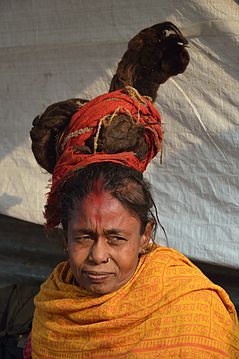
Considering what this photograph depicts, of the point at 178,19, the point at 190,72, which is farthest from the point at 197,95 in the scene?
the point at 178,19

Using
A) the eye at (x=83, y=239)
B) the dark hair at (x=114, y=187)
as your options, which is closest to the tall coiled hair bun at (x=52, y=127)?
the dark hair at (x=114, y=187)

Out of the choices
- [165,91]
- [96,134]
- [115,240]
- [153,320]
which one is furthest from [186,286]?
[165,91]

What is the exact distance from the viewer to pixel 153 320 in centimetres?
157

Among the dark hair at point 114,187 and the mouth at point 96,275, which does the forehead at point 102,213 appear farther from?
the mouth at point 96,275

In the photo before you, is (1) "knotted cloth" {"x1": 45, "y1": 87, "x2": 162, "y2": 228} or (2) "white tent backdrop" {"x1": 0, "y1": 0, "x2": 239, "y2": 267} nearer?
(1) "knotted cloth" {"x1": 45, "y1": 87, "x2": 162, "y2": 228}

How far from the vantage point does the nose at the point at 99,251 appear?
4.94ft

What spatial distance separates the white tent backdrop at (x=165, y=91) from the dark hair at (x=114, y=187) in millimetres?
992

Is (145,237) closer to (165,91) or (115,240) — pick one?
(115,240)

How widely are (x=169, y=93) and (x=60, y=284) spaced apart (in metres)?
1.10

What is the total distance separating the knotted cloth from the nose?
0.69ft

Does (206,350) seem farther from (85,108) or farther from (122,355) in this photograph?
(85,108)

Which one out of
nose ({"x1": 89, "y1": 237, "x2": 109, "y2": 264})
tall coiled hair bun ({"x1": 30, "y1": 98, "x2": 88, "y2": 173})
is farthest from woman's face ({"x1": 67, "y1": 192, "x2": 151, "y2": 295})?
tall coiled hair bun ({"x1": 30, "y1": 98, "x2": 88, "y2": 173})

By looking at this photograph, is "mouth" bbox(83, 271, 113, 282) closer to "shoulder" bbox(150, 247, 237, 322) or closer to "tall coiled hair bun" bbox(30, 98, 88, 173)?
"shoulder" bbox(150, 247, 237, 322)

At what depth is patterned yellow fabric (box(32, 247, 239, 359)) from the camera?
5.05 ft
